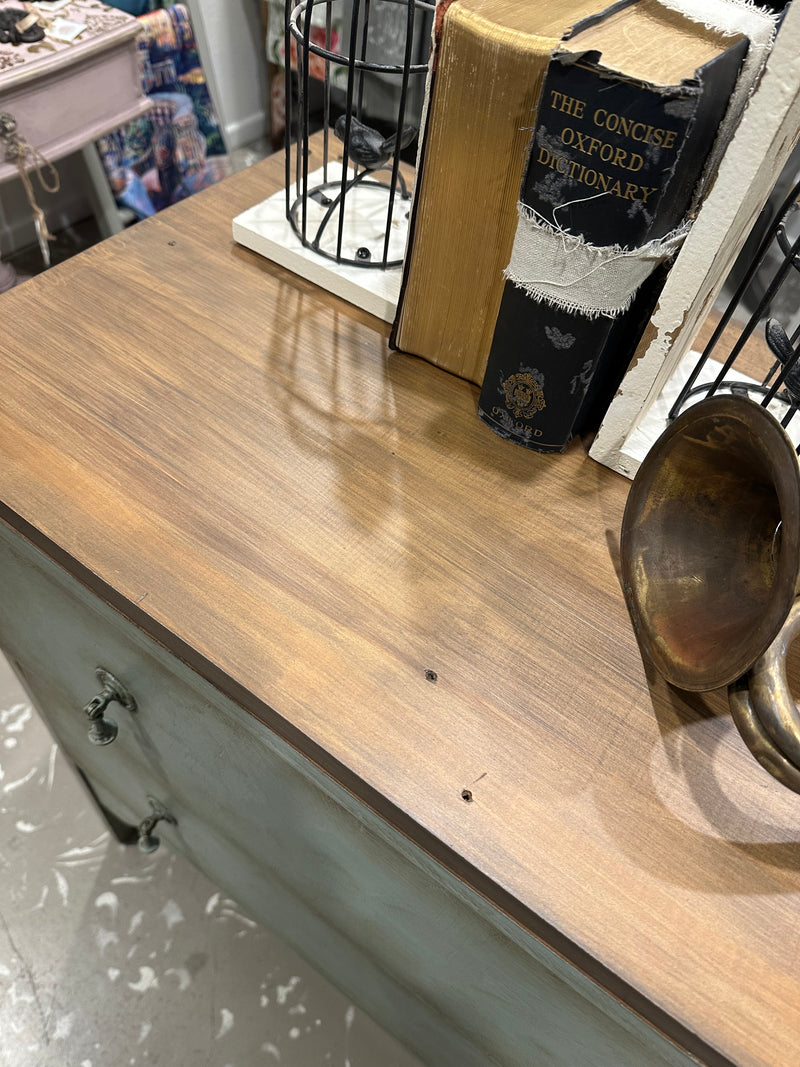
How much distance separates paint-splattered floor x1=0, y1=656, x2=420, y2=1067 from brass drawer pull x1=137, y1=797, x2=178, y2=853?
29 cm

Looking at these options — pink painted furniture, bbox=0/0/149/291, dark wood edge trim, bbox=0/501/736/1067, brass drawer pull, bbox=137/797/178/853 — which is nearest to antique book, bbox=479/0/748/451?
dark wood edge trim, bbox=0/501/736/1067

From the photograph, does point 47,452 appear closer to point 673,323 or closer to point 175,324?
point 175,324

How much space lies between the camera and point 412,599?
55cm

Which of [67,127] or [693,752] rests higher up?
[693,752]

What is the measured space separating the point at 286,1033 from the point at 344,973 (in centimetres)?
29

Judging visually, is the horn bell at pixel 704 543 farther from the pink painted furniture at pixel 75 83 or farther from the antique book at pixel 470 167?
the pink painted furniture at pixel 75 83

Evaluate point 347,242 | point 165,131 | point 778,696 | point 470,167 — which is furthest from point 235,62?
point 778,696

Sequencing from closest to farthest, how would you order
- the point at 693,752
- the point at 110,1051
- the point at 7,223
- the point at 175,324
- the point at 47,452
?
the point at 693,752, the point at 47,452, the point at 175,324, the point at 110,1051, the point at 7,223

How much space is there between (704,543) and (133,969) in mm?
1015

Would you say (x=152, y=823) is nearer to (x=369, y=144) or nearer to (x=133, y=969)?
(x=133, y=969)

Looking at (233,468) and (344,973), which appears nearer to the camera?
(233,468)

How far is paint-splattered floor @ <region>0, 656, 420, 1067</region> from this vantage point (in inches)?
40.7

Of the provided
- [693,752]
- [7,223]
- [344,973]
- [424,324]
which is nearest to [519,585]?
[693,752]

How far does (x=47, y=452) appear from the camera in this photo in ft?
1.96
